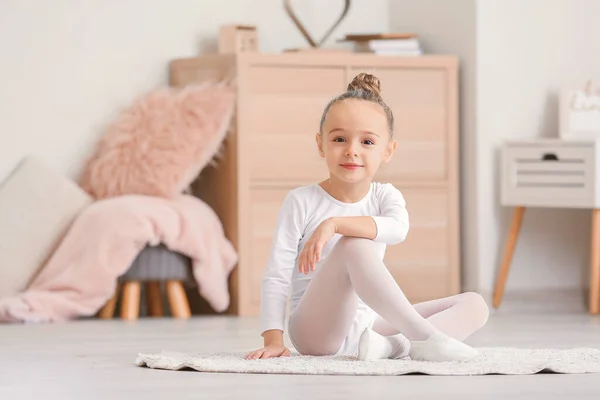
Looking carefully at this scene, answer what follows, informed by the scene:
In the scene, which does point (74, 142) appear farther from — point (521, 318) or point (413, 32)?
point (521, 318)

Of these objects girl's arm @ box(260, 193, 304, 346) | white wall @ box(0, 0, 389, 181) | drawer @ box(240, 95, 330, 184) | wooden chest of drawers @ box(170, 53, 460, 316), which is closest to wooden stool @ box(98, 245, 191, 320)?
wooden chest of drawers @ box(170, 53, 460, 316)

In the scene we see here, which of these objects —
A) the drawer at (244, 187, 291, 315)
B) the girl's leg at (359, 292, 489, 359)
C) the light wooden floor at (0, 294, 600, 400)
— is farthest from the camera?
the drawer at (244, 187, 291, 315)

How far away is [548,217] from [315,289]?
2.34m

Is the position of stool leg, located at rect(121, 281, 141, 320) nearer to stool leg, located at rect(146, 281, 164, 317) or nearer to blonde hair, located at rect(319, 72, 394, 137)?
stool leg, located at rect(146, 281, 164, 317)

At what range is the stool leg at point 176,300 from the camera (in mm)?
4305

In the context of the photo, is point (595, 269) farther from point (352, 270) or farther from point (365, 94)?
point (352, 270)

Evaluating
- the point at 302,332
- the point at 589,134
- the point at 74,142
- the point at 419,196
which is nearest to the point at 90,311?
the point at 74,142

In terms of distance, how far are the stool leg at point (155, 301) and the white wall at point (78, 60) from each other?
0.53 meters

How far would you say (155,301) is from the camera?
448 centimetres

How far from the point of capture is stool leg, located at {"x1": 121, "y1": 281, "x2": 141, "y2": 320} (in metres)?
4.23

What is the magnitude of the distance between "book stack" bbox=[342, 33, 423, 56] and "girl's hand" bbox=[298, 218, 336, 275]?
2.30m

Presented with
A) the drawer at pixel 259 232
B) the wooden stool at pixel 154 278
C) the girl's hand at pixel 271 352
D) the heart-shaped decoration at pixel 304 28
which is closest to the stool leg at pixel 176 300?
the wooden stool at pixel 154 278

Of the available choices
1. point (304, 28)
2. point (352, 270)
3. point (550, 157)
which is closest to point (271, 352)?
point (352, 270)

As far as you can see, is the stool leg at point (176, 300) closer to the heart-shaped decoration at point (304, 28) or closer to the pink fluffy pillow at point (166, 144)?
the pink fluffy pillow at point (166, 144)
